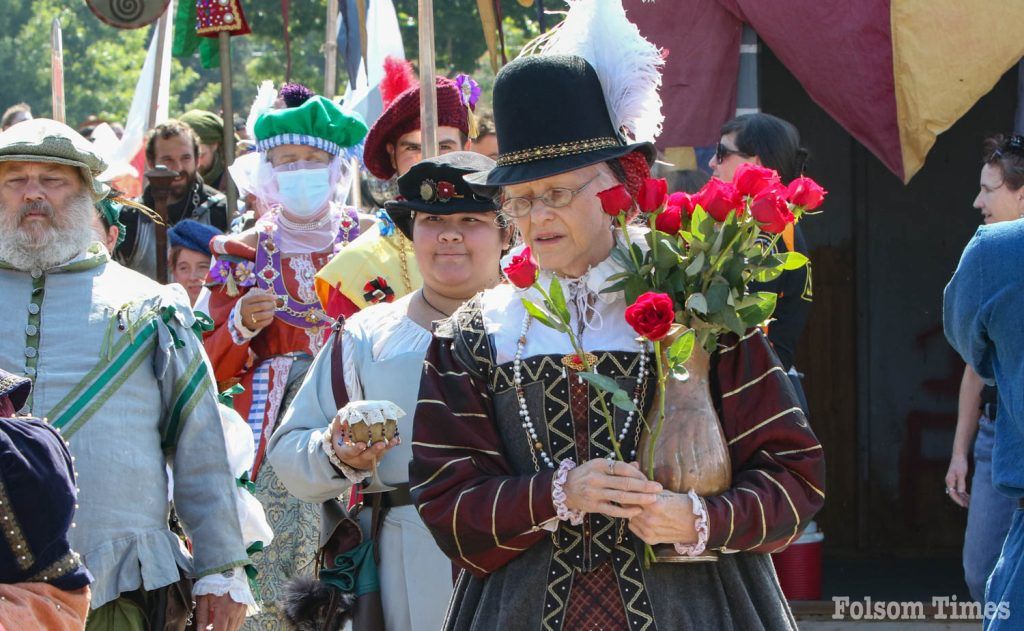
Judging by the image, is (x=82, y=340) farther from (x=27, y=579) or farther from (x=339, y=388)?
(x=27, y=579)

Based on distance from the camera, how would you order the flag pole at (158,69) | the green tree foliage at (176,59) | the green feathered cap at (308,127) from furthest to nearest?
1. the green tree foliage at (176,59)
2. the flag pole at (158,69)
3. the green feathered cap at (308,127)

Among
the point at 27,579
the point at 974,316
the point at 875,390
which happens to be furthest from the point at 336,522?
the point at 875,390

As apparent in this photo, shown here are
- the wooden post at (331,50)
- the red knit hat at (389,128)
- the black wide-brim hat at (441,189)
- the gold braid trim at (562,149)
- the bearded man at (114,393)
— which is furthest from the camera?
the wooden post at (331,50)

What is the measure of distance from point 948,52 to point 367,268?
260cm

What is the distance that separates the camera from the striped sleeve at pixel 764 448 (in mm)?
2922

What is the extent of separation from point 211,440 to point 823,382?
4637 millimetres

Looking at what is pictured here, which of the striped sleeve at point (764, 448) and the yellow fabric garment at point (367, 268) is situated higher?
the yellow fabric garment at point (367, 268)

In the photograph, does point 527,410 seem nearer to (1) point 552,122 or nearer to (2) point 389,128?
(1) point 552,122

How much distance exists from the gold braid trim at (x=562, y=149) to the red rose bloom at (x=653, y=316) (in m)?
0.47

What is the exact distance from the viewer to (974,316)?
3.49m

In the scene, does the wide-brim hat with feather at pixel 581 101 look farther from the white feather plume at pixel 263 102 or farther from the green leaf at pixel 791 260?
the white feather plume at pixel 263 102

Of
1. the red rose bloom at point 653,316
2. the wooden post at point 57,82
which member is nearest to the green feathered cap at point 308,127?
the wooden post at point 57,82

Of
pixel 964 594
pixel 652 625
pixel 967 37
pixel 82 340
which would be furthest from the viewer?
pixel 964 594

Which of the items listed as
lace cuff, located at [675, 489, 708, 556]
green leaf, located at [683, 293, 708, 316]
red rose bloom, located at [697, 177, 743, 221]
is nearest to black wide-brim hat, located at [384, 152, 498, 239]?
red rose bloom, located at [697, 177, 743, 221]
